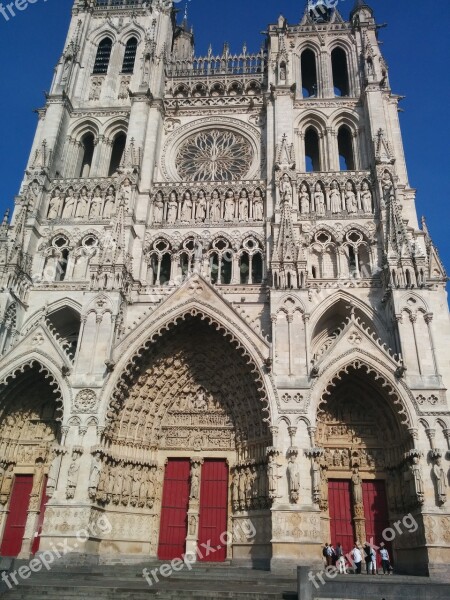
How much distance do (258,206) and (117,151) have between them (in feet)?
31.1

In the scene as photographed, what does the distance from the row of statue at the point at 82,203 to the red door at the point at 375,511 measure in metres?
14.6

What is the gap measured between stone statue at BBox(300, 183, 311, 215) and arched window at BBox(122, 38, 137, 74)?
12.8 meters

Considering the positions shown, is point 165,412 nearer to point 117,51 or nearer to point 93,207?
point 93,207

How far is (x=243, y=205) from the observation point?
20.8 m

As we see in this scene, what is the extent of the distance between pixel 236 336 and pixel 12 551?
1012 cm

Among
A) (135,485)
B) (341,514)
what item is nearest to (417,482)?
(341,514)

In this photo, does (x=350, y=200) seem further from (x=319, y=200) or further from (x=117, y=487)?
(x=117, y=487)

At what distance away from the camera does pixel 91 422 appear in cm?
1498

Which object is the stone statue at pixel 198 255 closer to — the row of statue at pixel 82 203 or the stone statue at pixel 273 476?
the row of statue at pixel 82 203

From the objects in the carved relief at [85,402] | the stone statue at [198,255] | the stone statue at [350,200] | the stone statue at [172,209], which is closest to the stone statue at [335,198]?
the stone statue at [350,200]

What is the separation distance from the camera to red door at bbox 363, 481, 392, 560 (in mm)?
15211

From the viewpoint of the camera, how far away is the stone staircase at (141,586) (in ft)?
33.4

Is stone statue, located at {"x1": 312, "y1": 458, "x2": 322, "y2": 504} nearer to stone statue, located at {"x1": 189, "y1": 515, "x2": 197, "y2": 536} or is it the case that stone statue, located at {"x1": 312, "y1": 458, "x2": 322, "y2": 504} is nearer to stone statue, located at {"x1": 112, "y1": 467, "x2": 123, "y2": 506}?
stone statue, located at {"x1": 189, "y1": 515, "x2": 197, "y2": 536}

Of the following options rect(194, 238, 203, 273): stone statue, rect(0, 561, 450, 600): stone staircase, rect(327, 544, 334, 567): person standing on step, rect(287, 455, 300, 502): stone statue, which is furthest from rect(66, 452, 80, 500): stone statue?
rect(327, 544, 334, 567): person standing on step
